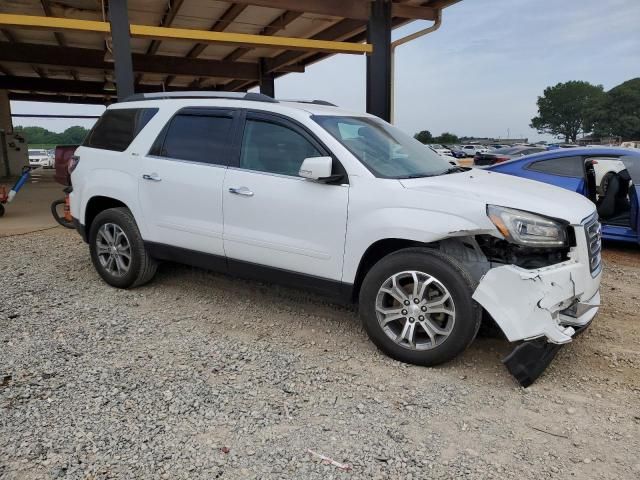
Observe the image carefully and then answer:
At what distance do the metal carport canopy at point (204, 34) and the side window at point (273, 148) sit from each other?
424 centimetres

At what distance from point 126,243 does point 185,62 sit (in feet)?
34.9

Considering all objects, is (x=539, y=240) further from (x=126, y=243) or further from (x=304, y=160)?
(x=126, y=243)

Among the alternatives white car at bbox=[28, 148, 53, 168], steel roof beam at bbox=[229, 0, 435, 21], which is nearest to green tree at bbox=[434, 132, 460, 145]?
white car at bbox=[28, 148, 53, 168]

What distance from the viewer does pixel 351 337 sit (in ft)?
12.7

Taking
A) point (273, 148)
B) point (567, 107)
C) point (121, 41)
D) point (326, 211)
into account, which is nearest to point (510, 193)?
point (326, 211)

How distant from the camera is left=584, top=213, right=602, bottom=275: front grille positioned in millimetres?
3234

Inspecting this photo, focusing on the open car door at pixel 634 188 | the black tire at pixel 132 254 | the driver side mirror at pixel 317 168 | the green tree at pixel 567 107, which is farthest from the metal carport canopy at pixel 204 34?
the green tree at pixel 567 107

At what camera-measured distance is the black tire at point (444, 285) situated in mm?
3111

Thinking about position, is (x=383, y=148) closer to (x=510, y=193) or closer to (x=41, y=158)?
(x=510, y=193)

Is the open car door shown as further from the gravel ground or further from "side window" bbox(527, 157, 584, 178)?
the gravel ground

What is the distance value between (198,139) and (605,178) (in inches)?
226

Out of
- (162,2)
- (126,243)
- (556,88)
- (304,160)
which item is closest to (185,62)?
(162,2)

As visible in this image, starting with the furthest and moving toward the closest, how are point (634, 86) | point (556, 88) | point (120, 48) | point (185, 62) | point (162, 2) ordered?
point (556, 88) < point (634, 86) < point (185, 62) < point (162, 2) < point (120, 48)

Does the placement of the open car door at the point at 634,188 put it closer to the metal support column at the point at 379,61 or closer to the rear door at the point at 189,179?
the metal support column at the point at 379,61
